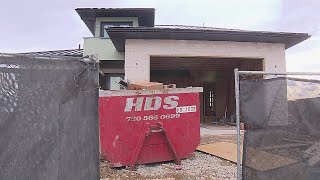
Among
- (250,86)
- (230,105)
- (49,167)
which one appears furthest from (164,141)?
(230,105)

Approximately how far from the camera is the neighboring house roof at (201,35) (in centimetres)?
1317

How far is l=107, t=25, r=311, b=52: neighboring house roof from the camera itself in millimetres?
13172

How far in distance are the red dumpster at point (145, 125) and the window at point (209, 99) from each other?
1465cm

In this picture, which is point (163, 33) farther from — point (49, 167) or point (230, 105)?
point (49, 167)

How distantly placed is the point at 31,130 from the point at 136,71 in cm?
1141

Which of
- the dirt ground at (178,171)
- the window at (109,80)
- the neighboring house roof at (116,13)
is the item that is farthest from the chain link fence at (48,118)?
the neighboring house roof at (116,13)

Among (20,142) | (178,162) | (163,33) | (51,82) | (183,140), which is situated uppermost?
(163,33)

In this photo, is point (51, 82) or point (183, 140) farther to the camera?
point (183, 140)

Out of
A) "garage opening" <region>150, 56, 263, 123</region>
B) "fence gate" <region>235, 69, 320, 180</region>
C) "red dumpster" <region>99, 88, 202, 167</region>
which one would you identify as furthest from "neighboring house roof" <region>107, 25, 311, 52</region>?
"fence gate" <region>235, 69, 320, 180</region>

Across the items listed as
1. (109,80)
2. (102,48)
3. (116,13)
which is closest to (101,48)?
(102,48)

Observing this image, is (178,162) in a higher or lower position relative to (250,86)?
lower

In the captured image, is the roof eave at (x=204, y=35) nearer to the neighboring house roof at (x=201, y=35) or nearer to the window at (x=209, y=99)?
the neighboring house roof at (x=201, y=35)

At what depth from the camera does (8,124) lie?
228cm

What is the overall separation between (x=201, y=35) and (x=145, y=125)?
8.30 m
